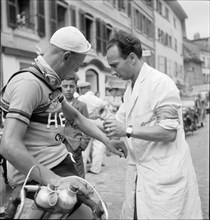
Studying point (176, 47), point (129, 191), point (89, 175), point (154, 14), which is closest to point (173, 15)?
point (176, 47)

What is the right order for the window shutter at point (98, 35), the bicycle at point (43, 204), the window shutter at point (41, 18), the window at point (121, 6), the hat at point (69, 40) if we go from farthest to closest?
1. the window at point (121, 6)
2. the window shutter at point (98, 35)
3. the window shutter at point (41, 18)
4. the hat at point (69, 40)
5. the bicycle at point (43, 204)

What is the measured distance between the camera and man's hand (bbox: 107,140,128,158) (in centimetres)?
232

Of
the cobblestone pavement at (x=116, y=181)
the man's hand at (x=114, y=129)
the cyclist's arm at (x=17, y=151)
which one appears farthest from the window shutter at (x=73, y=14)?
the cyclist's arm at (x=17, y=151)

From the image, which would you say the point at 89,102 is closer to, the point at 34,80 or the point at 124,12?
the point at 34,80

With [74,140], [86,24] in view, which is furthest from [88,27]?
[74,140]

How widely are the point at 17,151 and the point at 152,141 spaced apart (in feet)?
3.44

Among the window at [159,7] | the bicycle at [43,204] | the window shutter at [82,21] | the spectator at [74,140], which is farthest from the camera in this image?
the window at [159,7]

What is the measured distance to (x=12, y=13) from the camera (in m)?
11.0

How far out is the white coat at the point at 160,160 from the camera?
219 centimetres

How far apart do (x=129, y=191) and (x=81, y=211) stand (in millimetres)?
1003

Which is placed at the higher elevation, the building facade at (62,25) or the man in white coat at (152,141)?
the building facade at (62,25)

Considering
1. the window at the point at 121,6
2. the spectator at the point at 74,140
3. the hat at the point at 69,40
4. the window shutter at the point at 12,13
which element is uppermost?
the window at the point at 121,6

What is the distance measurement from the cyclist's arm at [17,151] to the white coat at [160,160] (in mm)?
986

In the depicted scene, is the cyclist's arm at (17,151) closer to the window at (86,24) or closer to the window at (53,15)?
the window at (53,15)
